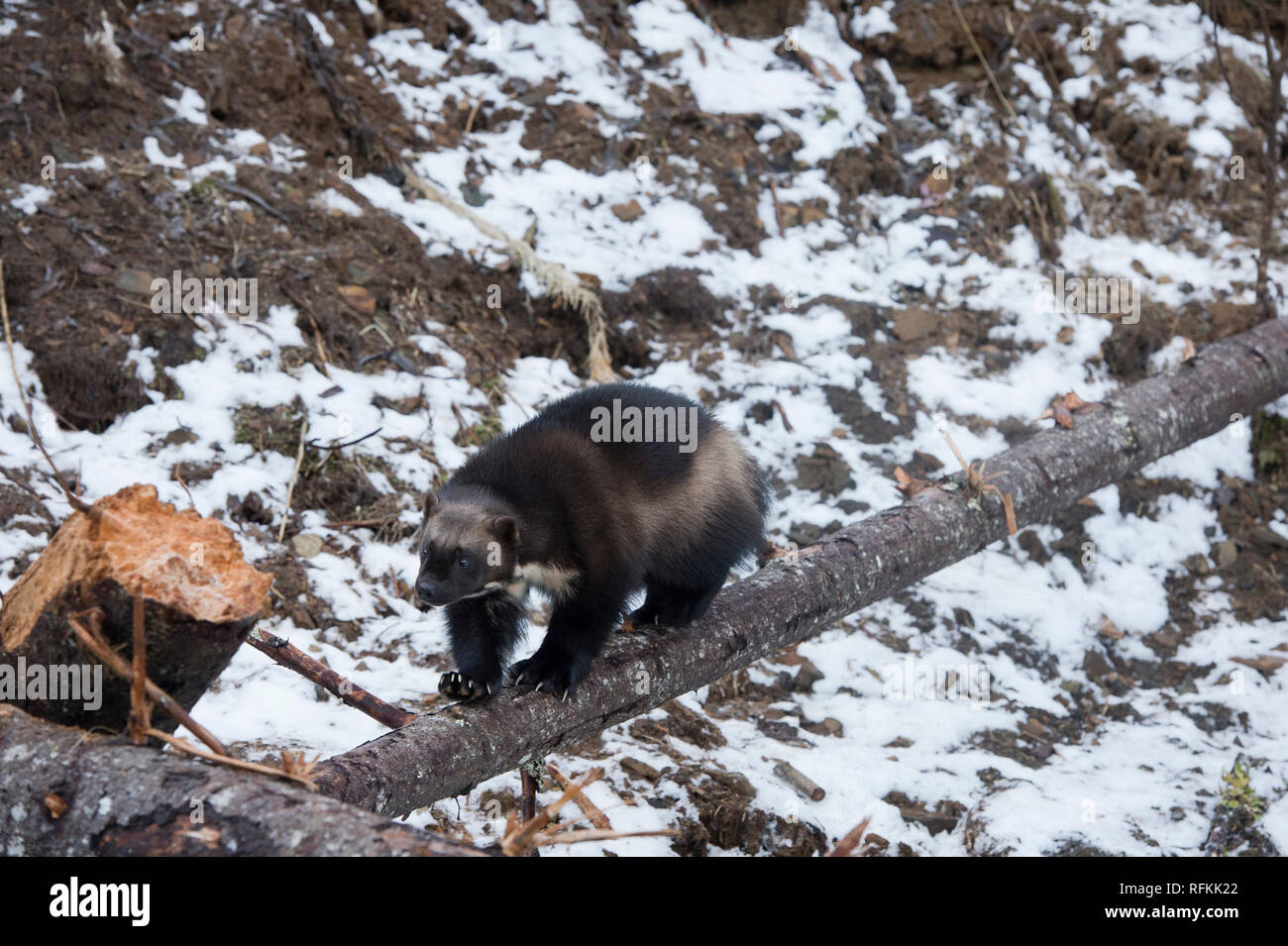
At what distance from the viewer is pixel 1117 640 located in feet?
16.9

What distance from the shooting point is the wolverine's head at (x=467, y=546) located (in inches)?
125

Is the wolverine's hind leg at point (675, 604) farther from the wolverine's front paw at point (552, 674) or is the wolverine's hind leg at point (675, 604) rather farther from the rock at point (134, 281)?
the rock at point (134, 281)

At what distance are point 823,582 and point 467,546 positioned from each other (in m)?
1.36

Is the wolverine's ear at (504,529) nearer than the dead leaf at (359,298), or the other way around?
the wolverine's ear at (504,529)

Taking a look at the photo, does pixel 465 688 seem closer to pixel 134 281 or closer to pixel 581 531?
pixel 581 531

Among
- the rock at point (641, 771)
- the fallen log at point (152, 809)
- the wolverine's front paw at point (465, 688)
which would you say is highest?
the fallen log at point (152, 809)

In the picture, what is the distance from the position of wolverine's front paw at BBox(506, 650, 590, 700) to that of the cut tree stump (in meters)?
0.93

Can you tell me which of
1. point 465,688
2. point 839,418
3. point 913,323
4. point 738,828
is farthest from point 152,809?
point 913,323

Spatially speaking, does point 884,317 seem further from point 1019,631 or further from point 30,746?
point 30,746

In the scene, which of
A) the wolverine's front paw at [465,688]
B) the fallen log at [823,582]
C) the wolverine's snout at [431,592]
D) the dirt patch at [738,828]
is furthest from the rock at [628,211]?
the wolverine's front paw at [465,688]

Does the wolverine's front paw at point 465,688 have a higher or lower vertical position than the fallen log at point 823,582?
higher

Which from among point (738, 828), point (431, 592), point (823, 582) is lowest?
point (738, 828)

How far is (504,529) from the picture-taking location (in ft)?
10.6
